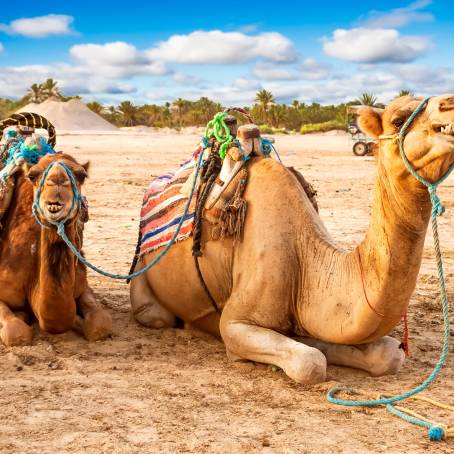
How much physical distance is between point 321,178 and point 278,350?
13.7 meters

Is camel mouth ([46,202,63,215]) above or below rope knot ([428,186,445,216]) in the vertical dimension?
below

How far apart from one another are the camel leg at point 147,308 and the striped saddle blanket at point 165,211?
0.28m

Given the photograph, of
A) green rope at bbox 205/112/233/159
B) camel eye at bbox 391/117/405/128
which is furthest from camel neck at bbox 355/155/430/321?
green rope at bbox 205/112/233/159

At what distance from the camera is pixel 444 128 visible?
11.8 ft

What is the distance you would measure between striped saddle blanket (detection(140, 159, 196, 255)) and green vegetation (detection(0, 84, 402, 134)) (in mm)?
58052

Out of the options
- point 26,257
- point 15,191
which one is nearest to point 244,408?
point 26,257

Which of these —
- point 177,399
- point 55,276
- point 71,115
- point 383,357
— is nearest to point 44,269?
point 55,276

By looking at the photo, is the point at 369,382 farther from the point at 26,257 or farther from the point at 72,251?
the point at 26,257

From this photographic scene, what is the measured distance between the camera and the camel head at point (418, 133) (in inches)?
142

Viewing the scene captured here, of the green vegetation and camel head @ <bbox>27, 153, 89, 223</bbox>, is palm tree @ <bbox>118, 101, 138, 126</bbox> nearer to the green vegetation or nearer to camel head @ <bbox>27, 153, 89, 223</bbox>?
the green vegetation

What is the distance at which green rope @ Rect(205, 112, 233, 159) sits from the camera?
5.77m

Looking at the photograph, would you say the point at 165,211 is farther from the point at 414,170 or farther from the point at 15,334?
the point at 414,170

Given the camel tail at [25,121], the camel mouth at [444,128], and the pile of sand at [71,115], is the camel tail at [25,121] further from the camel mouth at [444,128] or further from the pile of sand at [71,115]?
the pile of sand at [71,115]

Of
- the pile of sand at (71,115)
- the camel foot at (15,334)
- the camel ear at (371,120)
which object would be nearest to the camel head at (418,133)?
the camel ear at (371,120)
